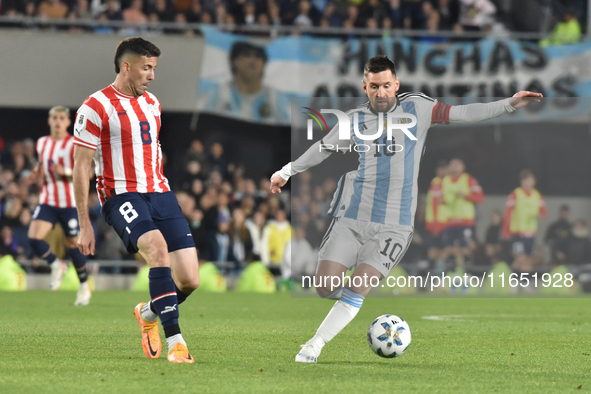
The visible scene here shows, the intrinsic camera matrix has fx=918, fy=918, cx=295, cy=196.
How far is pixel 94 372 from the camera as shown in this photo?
5.40 meters

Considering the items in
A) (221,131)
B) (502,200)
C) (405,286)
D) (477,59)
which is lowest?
(405,286)

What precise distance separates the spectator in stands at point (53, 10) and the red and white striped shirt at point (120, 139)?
1226 centimetres

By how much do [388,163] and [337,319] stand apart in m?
1.14

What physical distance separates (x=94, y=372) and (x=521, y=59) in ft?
44.8

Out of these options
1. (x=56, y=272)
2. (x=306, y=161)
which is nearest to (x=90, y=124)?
(x=306, y=161)

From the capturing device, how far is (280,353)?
6602 mm

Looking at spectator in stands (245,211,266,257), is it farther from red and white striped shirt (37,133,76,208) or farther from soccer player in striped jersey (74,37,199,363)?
soccer player in striped jersey (74,37,199,363)

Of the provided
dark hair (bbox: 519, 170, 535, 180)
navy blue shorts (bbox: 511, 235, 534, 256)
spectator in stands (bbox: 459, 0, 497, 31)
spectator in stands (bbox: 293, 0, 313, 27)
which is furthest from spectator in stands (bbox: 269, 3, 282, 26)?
navy blue shorts (bbox: 511, 235, 534, 256)

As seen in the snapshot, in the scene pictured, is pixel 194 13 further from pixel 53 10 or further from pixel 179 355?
pixel 179 355

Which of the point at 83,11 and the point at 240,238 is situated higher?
the point at 83,11

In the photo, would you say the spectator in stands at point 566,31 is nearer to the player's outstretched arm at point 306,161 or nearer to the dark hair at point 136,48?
the player's outstretched arm at point 306,161

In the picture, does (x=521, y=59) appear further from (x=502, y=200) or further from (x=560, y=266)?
(x=560, y=266)

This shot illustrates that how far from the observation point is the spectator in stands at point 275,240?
16375mm

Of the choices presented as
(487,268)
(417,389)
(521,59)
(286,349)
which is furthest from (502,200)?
(417,389)
